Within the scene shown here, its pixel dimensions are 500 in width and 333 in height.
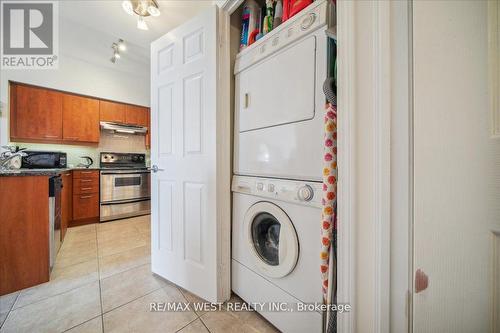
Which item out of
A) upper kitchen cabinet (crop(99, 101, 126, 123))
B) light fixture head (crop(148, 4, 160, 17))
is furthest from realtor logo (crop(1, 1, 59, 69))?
light fixture head (crop(148, 4, 160, 17))

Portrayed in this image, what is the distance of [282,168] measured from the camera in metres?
0.99

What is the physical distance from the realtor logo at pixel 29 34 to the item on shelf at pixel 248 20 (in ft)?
9.33

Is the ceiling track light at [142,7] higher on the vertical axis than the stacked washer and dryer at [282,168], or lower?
higher

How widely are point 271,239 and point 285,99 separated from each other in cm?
86

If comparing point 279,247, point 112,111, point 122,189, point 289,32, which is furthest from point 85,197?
point 289,32

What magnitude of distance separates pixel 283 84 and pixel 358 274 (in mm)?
903

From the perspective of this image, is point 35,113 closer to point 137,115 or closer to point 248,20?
point 137,115

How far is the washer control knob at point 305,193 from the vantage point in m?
0.84

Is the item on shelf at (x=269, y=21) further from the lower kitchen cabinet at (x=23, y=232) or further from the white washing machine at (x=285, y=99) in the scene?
the lower kitchen cabinet at (x=23, y=232)

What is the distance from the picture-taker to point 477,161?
1.43ft

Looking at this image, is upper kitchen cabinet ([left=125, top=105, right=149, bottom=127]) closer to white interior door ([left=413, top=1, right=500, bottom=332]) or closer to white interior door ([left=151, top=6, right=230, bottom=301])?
white interior door ([left=151, top=6, right=230, bottom=301])

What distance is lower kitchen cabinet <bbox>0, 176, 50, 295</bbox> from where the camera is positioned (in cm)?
134

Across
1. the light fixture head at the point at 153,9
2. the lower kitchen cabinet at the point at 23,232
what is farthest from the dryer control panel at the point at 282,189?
the light fixture head at the point at 153,9

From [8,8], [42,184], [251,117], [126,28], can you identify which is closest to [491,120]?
[251,117]
